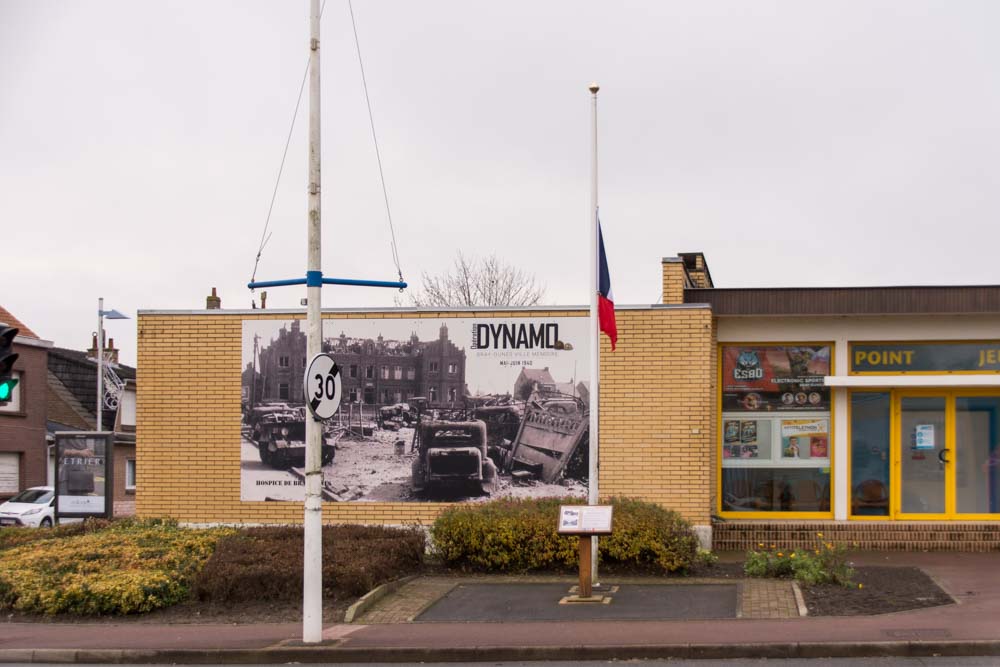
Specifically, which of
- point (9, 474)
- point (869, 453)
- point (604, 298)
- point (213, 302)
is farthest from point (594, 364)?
point (9, 474)

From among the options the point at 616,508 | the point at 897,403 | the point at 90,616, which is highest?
the point at 897,403

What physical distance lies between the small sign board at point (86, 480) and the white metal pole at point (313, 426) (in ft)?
31.7

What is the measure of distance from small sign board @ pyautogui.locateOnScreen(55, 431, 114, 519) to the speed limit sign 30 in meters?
9.78

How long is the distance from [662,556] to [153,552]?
6.98 m

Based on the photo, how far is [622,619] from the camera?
12.5 m

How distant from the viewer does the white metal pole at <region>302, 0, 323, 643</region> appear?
11438 mm

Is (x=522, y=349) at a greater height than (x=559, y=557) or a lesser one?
greater

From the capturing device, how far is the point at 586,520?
1355 cm

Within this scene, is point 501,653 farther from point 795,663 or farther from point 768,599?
point 768,599

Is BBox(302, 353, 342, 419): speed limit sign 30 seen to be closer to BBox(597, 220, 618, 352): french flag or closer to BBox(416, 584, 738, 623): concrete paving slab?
BBox(416, 584, 738, 623): concrete paving slab

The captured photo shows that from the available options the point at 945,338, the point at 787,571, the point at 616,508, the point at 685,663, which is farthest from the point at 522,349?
the point at 685,663

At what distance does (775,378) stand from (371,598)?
839 cm

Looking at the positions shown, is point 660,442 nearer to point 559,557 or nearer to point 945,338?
point 559,557

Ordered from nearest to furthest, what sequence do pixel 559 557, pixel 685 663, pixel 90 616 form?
pixel 685 663 < pixel 90 616 < pixel 559 557
